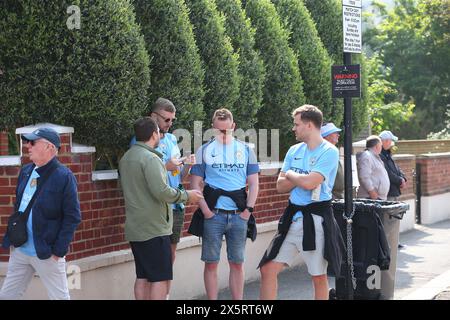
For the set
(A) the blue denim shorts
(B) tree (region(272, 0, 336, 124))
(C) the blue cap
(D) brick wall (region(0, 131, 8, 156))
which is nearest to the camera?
(C) the blue cap

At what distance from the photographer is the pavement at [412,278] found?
906cm

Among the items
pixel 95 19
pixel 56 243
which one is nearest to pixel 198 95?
pixel 95 19

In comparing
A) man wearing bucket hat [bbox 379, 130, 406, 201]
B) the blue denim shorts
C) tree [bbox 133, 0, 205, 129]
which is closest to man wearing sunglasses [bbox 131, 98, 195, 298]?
the blue denim shorts

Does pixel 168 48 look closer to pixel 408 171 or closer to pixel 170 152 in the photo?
pixel 170 152

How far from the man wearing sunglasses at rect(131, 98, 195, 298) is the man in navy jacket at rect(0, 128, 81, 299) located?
1.37 meters

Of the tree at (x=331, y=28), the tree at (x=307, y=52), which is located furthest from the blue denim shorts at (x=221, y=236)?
the tree at (x=331, y=28)

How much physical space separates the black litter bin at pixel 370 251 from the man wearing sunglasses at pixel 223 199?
3.87ft

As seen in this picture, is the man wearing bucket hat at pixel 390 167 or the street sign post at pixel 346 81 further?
the man wearing bucket hat at pixel 390 167

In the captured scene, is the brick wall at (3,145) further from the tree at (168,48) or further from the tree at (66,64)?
the tree at (168,48)

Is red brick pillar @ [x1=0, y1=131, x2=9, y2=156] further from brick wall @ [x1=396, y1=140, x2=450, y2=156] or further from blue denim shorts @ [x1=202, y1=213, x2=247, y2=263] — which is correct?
brick wall @ [x1=396, y1=140, x2=450, y2=156]

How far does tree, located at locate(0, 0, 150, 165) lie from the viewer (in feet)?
23.0

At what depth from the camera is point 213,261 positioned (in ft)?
25.5

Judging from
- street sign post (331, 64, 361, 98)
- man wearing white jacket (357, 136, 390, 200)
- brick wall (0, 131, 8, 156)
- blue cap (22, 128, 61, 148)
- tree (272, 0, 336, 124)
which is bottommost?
man wearing white jacket (357, 136, 390, 200)
